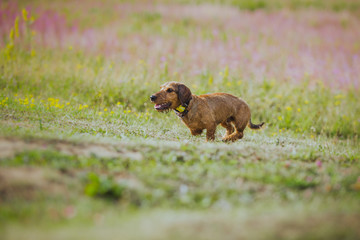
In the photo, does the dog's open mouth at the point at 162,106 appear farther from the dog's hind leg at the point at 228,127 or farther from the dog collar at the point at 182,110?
the dog's hind leg at the point at 228,127

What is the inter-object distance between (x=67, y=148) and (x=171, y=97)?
211 centimetres

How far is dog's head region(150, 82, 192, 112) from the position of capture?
213 inches

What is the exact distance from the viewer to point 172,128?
6.58 m

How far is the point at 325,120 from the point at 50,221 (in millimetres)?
A: 6859

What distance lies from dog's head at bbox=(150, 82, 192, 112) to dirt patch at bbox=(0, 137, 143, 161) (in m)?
1.42

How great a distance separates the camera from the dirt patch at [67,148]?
3.51 metres

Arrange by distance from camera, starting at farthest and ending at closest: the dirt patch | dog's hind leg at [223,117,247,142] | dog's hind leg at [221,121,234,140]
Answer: dog's hind leg at [221,121,234,140]
dog's hind leg at [223,117,247,142]
the dirt patch

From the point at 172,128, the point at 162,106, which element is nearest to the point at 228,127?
the point at 172,128

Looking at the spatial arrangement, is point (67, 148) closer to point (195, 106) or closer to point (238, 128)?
point (195, 106)

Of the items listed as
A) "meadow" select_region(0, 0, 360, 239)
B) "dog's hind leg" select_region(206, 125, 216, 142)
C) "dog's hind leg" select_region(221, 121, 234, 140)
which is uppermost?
"meadow" select_region(0, 0, 360, 239)

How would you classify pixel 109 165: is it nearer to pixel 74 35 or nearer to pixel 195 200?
pixel 195 200

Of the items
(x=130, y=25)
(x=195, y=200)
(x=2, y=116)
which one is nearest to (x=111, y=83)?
(x=2, y=116)

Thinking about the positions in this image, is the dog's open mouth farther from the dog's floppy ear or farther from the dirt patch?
the dirt patch

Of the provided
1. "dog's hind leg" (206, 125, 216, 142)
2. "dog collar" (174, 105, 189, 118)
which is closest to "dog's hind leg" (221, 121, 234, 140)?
"dog's hind leg" (206, 125, 216, 142)
